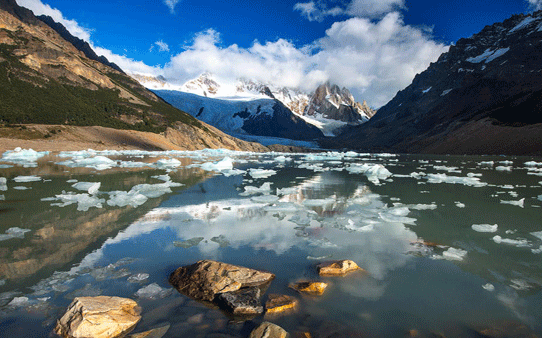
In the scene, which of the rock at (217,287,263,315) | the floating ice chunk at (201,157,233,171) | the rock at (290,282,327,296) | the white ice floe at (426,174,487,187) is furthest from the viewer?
the floating ice chunk at (201,157,233,171)

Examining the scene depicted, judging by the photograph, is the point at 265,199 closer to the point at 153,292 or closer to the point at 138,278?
the point at 138,278

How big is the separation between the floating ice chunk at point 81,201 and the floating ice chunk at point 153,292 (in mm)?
6083

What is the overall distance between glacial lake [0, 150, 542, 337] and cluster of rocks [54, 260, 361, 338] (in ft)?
0.51

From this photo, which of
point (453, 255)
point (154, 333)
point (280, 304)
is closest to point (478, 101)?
point (453, 255)

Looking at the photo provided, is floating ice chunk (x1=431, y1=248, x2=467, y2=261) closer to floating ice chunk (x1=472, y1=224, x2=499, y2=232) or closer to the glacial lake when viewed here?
the glacial lake

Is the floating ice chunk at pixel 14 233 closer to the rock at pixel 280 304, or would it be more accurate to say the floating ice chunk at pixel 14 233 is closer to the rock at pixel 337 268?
the rock at pixel 280 304

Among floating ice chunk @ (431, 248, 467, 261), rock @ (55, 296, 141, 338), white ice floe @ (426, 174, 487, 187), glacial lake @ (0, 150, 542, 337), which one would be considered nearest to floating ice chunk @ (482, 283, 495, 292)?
glacial lake @ (0, 150, 542, 337)

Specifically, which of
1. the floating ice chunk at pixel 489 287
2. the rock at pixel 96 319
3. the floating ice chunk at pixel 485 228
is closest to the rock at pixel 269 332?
the rock at pixel 96 319

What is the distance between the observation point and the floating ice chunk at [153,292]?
Answer: 4068mm

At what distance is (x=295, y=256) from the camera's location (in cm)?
559

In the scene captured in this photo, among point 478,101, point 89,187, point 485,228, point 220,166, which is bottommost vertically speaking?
point 485,228

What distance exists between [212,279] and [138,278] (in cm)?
132

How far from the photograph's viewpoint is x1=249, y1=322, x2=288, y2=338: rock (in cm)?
314

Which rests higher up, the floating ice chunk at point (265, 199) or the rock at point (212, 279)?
the floating ice chunk at point (265, 199)
